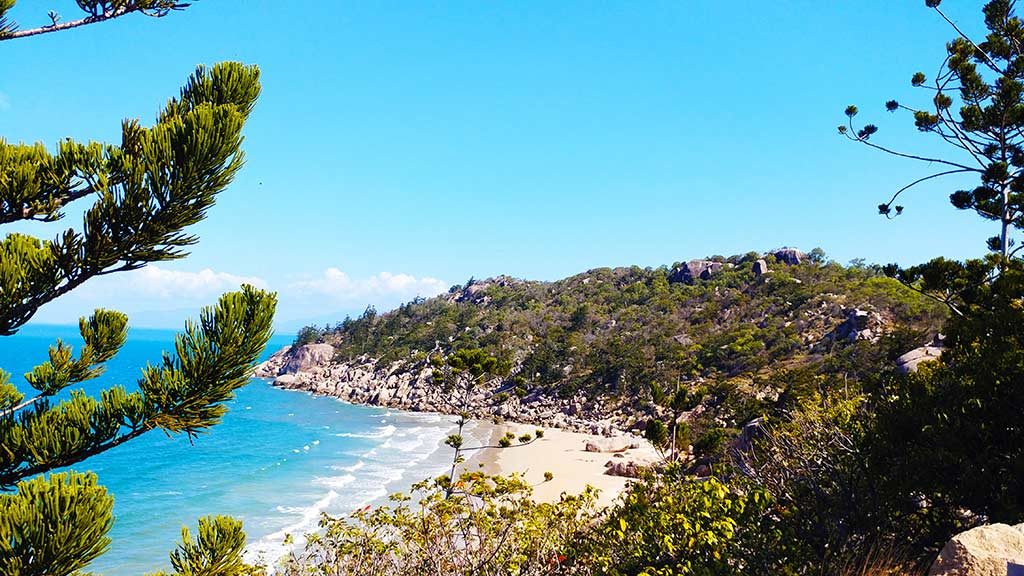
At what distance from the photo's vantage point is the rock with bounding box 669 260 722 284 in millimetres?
66500

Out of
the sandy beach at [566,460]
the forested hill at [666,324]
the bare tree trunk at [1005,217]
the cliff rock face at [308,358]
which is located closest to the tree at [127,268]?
the bare tree trunk at [1005,217]

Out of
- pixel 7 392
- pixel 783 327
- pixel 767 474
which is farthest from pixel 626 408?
pixel 7 392

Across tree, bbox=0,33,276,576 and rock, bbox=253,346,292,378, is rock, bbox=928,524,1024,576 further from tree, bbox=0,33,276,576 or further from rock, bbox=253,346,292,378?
rock, bbox=253,346,292,378

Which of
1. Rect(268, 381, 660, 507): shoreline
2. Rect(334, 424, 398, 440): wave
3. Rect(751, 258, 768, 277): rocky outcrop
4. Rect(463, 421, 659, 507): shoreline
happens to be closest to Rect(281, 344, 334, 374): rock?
Rect(334, 424, 398, 440): wave

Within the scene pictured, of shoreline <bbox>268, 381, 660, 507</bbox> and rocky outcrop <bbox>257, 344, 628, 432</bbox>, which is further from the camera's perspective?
rocky outcrop <bbox>257, 344, 628, 432</bbox>

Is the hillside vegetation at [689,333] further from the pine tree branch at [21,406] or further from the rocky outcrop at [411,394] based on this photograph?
the pine tree branch at [21,406]

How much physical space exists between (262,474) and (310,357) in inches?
1920

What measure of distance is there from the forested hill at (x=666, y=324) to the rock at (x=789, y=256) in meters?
0.14

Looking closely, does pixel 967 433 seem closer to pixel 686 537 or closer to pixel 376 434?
pixel 686 537

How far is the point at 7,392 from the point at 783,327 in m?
46.4

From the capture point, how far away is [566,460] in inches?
1171

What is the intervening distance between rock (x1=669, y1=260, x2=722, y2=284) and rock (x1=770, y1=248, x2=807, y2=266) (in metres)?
6.78

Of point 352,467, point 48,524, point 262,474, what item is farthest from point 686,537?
point 262,474

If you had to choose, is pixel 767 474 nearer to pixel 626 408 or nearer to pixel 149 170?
pixel 149 170
